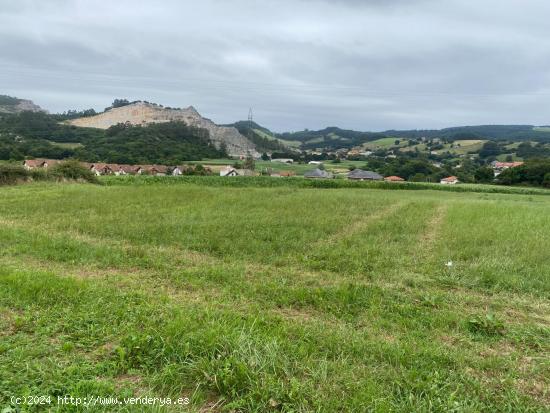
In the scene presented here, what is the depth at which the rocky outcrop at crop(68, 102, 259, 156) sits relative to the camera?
5310 inches

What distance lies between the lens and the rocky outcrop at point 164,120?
135m

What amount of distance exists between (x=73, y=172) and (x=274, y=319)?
35047 millimetres

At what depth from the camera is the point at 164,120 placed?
143375 mm

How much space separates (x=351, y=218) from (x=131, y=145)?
82489mm

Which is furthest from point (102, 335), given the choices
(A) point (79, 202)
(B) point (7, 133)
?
(B) point (7, 133)

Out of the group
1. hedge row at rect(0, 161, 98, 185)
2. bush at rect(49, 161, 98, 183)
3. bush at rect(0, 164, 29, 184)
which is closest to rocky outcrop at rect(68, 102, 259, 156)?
bush at rect(49, 161, 98, 183)

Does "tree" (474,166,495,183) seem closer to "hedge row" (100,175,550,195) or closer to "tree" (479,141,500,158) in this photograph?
"hedge row" (100,175,550,195)

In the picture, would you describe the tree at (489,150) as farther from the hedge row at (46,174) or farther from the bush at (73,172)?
the hedge row at (46,174)

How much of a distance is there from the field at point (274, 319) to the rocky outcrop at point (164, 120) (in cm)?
11892

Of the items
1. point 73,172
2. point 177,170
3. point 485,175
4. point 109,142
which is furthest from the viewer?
point 109,142

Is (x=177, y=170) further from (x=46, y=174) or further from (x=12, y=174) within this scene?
(x=12, y=174)

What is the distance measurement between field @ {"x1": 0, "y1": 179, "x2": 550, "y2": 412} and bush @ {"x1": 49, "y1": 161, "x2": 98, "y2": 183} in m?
24.1

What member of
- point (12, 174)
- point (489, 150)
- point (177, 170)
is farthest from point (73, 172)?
point (489, 150)

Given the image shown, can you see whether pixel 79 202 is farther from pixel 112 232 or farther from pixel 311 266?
pixel 311 266
